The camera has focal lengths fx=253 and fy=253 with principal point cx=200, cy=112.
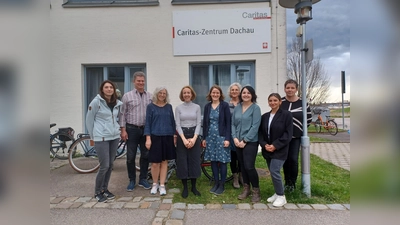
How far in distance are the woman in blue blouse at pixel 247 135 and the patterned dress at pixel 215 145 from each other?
9.3 inches

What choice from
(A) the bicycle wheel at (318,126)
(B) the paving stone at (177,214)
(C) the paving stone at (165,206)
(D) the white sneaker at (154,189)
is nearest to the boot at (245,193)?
(B) the paving stone at (177,214)

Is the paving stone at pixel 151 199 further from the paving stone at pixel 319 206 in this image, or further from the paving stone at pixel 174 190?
the paving stone at pixel 319 206

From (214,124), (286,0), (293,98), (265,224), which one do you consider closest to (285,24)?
(286,0)

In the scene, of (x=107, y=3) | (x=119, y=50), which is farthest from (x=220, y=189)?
(x=107, y=3)

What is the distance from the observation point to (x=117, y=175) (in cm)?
542

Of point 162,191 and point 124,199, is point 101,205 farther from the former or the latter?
point 162,191

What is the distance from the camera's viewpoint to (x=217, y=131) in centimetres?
420

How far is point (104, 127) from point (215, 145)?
1777mm

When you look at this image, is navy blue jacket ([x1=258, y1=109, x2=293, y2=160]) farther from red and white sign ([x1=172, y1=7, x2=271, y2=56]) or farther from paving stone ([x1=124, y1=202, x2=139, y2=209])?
red and white sign ([x1=172, y1=7, x2=271, y2=56])

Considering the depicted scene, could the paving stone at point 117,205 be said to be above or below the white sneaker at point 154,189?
below

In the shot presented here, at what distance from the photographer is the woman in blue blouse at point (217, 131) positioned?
4.16m

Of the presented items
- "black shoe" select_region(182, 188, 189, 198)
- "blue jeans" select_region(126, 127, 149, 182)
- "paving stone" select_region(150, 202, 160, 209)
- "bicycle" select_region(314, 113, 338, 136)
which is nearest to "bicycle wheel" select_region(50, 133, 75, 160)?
"blue jeans" select_region(126, 127, 149, 182)

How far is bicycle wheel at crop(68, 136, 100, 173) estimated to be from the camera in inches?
225

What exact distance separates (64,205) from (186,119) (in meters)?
2.28
